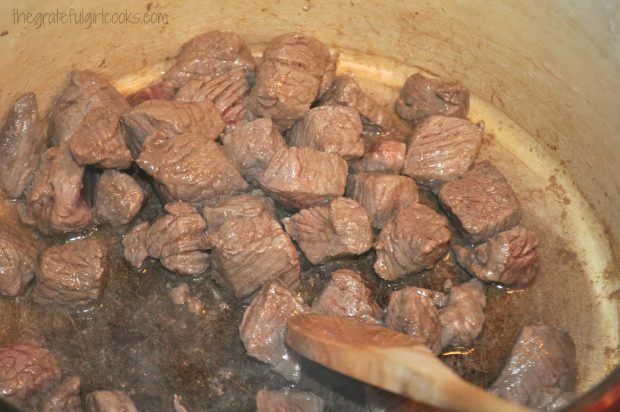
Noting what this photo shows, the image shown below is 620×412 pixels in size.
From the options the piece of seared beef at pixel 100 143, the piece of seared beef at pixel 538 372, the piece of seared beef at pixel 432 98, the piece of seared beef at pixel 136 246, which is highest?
the piece of seared beef at pixel 432 98

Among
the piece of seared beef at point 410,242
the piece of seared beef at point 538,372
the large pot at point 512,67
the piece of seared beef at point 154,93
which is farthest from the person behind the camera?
the piece of seared beef at point 154,93

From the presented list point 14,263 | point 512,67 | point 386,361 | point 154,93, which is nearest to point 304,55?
point 154,93

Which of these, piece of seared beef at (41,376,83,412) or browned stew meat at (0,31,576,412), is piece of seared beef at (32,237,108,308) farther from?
piece of seared beef at (41,376,83,412)

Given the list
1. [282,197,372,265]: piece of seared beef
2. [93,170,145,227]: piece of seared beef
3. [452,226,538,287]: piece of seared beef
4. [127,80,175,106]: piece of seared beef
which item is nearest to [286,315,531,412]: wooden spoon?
[282,197,372,265]: piece of seared beef

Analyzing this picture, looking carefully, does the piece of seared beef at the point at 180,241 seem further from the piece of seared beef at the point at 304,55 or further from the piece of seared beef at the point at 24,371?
the piece of seared beef at the point at 304,55

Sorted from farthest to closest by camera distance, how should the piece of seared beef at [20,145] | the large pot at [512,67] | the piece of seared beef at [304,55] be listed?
the piece of seared beef at [304,55], the piece of seared beef at [20,145], the large pot at [512,67]

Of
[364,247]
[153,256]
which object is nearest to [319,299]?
[364,247]

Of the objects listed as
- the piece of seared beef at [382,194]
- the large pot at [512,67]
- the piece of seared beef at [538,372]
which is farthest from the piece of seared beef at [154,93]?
the piece of seared beef at [538,372]
